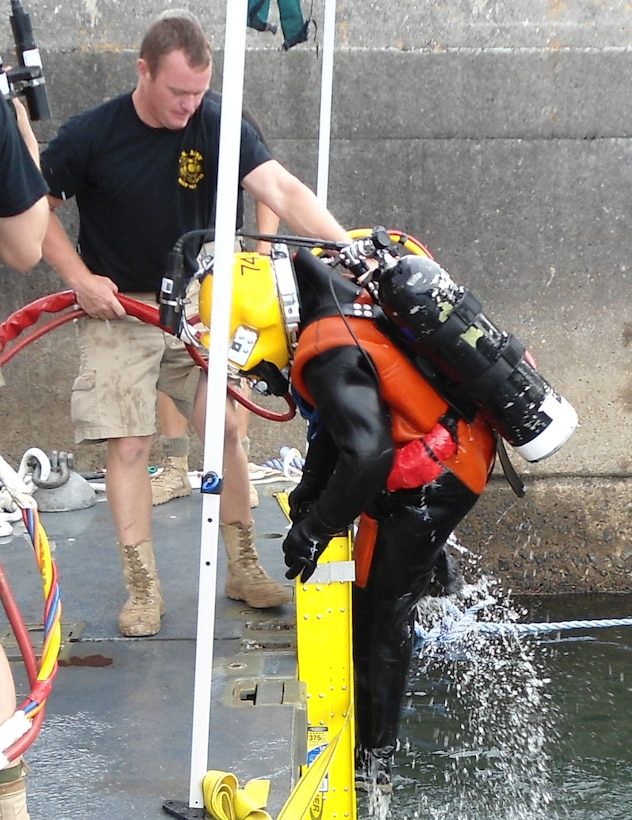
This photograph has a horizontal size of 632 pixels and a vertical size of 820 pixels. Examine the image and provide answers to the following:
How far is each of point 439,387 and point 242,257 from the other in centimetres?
55

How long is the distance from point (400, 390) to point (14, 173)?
3.48 feet

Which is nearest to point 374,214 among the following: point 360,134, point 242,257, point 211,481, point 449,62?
point 360,134

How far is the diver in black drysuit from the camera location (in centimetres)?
226

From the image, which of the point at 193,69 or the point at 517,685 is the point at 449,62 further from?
the point at 517,685

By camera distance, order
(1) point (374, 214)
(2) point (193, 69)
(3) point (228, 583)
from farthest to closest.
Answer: (1) point (374, 214), (3) point (228, 583), (2) point (193, 69)

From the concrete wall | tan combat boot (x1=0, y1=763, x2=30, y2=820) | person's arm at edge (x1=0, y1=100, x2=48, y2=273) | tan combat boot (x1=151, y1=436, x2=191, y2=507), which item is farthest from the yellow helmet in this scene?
the concrete wall

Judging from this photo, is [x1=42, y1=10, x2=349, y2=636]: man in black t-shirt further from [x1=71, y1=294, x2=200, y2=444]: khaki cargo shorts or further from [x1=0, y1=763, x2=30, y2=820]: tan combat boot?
[x1=0, y1=763, x2=30, y2=820]: tan combat boot

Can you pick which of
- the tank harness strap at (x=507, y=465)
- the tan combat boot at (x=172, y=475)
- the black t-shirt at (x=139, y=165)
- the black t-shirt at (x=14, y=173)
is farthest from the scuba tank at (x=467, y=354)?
the tan combat boot at (x=172, y=475)

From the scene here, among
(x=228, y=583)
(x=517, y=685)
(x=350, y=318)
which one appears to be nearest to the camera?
(x=350, y=318)

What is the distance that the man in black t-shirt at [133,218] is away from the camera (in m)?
2.84

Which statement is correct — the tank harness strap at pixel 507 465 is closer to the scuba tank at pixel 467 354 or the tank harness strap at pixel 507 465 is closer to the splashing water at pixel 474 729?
the scuba tank at pixel 467 354

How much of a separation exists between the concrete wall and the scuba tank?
271 centimetres

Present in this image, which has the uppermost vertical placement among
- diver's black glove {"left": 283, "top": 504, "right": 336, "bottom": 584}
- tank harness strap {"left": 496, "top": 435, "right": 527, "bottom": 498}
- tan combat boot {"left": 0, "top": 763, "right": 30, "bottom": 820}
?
tank harness strap {"left": 496, "top": 435, "right": 527, "bottom": 498}

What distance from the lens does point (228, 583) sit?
3146 millimetres
